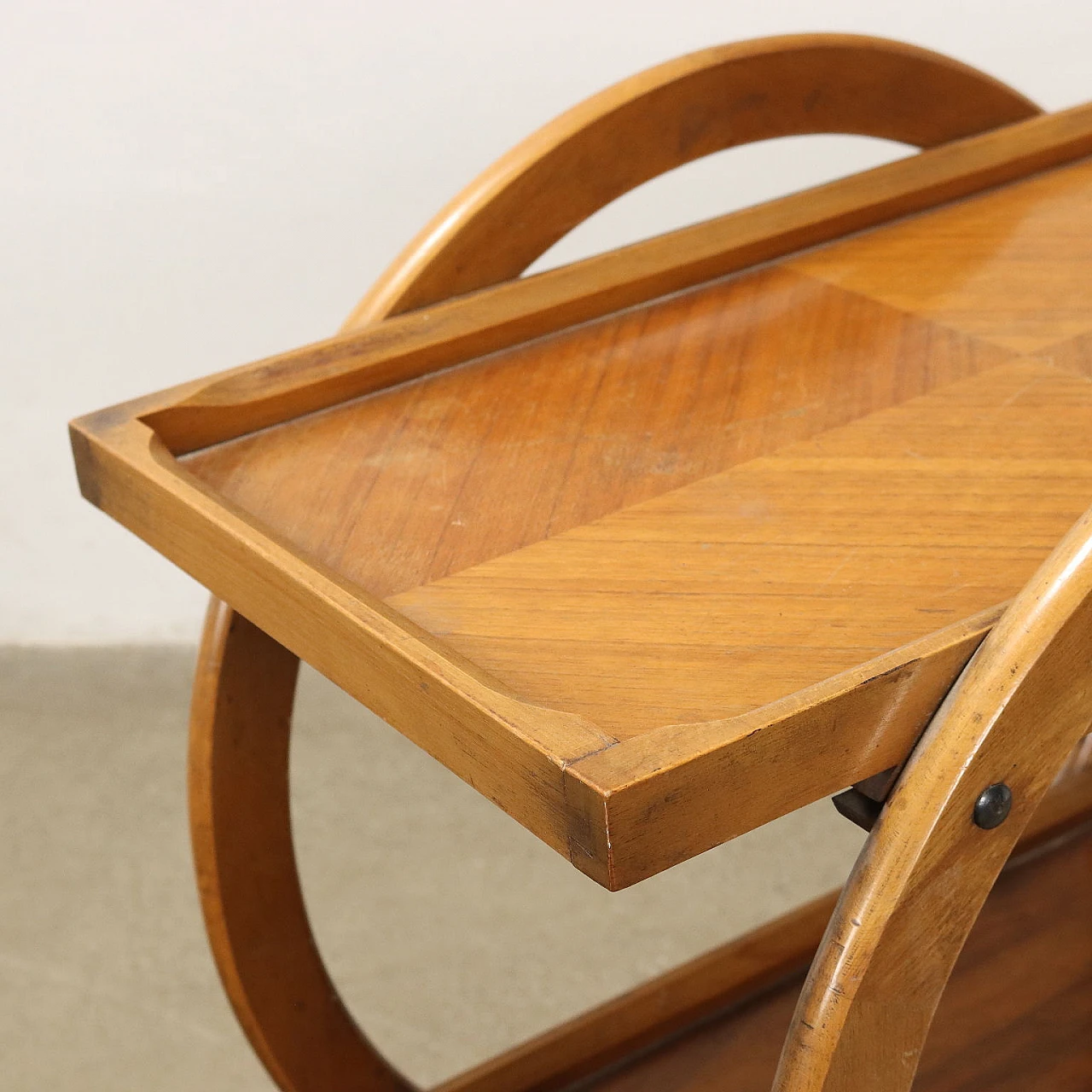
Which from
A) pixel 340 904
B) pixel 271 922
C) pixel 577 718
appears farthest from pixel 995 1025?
pixel 577 718

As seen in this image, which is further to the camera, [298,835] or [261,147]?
[261,147]

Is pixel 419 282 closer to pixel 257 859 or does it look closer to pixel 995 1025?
pixel 257 859

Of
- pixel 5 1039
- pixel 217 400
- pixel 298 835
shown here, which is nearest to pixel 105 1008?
pixel 5 1039

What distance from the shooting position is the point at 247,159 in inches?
81.3

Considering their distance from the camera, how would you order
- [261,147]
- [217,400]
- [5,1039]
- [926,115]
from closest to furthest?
[217,400], [926,115], [5,1039], [261,147]

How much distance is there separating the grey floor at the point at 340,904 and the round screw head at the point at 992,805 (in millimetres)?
978

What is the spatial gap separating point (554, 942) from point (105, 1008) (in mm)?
439

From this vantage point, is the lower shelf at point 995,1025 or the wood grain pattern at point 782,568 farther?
the lower shelf at point 995,1025

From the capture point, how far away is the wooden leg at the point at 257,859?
3.43 ft

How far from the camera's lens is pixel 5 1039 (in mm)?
1582

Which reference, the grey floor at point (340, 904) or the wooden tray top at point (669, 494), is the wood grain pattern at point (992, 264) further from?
the grey floor at point (340, 904)

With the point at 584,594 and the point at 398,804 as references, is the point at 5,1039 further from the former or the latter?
the point at 584,594

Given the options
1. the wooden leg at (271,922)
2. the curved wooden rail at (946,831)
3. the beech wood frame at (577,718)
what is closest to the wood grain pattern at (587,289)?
the beech wood frame at (577,718)

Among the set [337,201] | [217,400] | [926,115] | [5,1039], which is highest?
[926,115]
